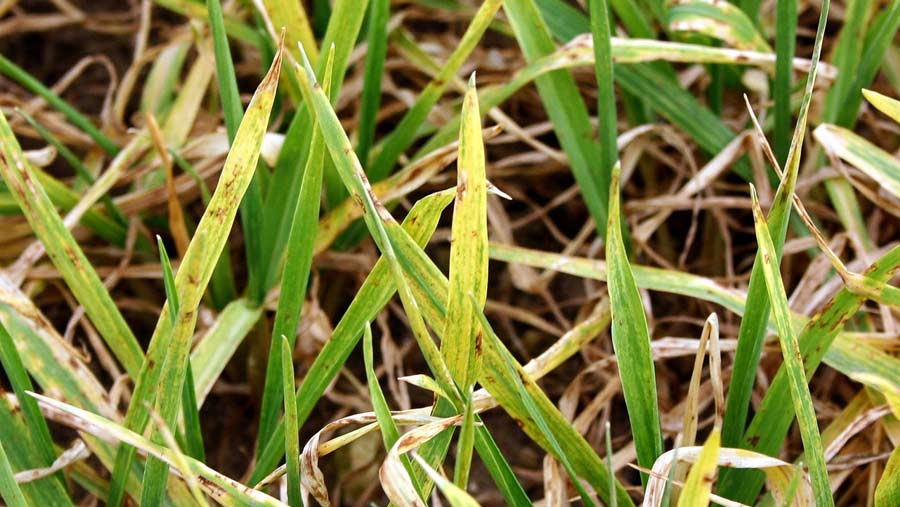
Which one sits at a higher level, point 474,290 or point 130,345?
point 474,290

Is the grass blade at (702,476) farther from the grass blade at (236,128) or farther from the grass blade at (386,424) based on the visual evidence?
the grass blade at (236,128)

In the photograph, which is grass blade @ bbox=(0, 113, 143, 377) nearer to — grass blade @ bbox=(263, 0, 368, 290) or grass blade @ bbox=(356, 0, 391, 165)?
grass blade @ bbox=(263, 0, 368, 290)

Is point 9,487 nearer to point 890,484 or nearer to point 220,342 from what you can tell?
point 220,342

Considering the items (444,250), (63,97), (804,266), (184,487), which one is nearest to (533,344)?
(444,250)

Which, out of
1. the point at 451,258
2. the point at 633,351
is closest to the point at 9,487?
the point at 451,258

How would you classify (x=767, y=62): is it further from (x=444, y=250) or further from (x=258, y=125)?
(x=258, y=125)

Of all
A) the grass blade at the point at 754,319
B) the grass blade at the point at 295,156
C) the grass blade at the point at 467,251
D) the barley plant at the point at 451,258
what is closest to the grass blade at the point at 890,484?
the barley plant at the point at 451,258
